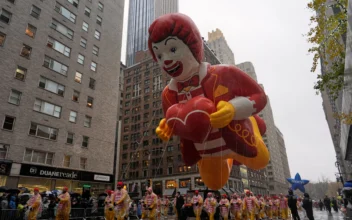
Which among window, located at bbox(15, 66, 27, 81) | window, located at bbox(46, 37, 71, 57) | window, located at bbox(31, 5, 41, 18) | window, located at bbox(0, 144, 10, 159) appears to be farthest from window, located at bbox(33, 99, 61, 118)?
window, located at bbox(31, 5, 41, 18)

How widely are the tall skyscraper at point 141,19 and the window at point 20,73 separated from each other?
419ft

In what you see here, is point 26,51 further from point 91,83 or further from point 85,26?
point 85,26

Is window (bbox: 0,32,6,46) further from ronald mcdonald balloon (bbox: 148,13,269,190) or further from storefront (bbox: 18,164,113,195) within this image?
ronald mcdonald balloon (bbox: 148,13,269,190)

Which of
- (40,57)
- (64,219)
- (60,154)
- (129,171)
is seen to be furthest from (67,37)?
(129,171)

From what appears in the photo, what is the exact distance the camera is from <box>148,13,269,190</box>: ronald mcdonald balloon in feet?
17.1

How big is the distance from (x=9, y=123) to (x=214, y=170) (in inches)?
896

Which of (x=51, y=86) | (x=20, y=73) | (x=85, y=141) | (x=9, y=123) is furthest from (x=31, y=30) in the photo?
(x=85, y=141)

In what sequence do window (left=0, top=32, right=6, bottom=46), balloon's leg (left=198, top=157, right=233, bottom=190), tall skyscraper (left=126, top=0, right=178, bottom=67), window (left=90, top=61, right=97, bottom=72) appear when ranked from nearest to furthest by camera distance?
balloon's leg (left=198, top=157, right=233, bottom=190), window (left=0, top=32, right=6, bottom=46), window (left=90, top=61, right=97, bottom=72), tall skyscraper (left=126, top=0, right=178, bottom=67)

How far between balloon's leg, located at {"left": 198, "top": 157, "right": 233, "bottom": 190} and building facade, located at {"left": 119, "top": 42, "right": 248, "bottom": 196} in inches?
1901

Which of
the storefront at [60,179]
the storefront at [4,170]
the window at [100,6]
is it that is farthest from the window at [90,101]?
the window at [100,6]

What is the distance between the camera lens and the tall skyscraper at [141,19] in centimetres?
15175

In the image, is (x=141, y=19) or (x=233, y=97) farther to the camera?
(x=141, y=19)

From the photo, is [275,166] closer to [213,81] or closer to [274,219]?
[274,219]

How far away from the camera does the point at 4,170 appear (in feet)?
67.3
